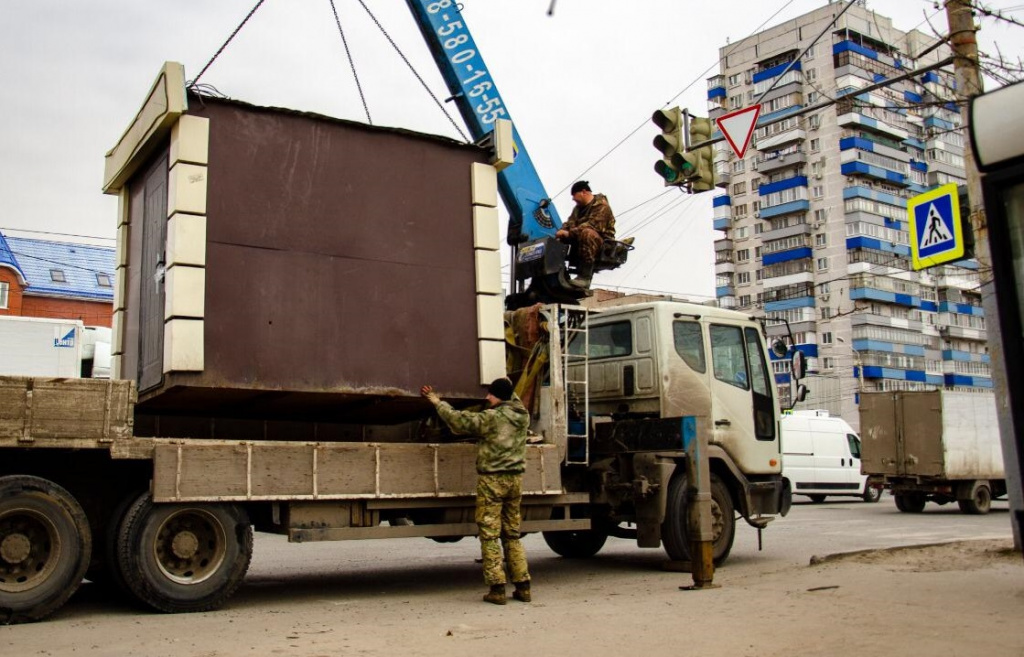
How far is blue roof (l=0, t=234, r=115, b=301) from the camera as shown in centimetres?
3919

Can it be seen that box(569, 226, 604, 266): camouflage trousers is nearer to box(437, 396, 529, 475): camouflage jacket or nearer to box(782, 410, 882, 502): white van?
box(437, 396, 529, 475): camouflage jacket

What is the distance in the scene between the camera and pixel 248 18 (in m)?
8.88

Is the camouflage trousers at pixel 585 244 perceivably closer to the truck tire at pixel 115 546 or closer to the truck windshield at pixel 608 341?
the truck windshield at pixel 608 341

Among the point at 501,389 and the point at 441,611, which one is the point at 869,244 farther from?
the point at 441,611

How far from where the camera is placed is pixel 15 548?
22.4ft

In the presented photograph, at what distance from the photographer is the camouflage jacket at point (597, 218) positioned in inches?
405

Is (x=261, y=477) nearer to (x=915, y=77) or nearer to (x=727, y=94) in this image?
(x=915, y=77)

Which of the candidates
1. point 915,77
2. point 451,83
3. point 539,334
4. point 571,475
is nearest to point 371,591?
point 571,475

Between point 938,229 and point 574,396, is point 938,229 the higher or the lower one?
the higher one

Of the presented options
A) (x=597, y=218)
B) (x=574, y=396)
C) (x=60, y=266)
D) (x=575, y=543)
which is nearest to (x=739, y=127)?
(x=597, y=218)

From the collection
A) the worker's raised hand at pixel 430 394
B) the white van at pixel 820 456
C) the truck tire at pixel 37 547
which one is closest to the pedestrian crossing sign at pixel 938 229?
the worker's raised hand at pixel 430 394

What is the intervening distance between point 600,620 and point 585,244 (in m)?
4.33

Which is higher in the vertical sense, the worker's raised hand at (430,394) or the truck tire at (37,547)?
the worker's raised hand at (430,394)

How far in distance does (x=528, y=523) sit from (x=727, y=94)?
6696cm
